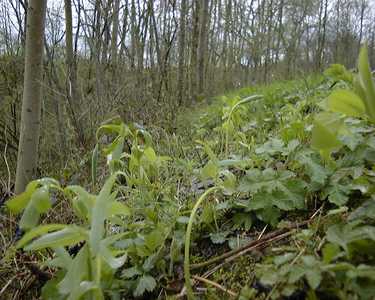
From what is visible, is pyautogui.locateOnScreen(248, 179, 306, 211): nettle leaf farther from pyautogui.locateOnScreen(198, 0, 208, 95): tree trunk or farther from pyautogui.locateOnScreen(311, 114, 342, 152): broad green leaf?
pyautogui.locateOnScreen(198, 0, 208, 95): tree trunk

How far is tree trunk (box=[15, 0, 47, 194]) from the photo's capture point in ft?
8.71

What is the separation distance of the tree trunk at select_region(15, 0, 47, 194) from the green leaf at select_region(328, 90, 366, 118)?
2448 millimetres

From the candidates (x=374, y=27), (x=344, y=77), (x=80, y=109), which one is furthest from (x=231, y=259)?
(x=374, y=27)

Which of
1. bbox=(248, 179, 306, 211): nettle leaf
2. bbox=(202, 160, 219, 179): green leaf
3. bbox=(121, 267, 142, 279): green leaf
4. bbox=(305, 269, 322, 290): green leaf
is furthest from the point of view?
bbox=(202, 160, 219, 179): green leaf

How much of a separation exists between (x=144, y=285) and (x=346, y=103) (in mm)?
722

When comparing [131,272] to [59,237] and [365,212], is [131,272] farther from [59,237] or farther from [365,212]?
[365,212]

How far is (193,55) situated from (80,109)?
6.27m

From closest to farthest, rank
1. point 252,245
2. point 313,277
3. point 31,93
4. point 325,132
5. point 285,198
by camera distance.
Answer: point 313,277
point 325,132
point 252,245
point 285,198
point 31,93

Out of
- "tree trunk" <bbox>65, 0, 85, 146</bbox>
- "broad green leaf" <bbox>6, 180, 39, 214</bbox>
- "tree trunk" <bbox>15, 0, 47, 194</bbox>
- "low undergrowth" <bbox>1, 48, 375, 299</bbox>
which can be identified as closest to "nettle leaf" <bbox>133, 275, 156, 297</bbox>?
"low undergrowth" <bbox>1, 48, 375, 299</bbox>

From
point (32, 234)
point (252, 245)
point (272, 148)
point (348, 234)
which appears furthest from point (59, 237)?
point (272, 148)

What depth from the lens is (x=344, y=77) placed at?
1537 millimetres

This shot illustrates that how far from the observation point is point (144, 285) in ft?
3.30

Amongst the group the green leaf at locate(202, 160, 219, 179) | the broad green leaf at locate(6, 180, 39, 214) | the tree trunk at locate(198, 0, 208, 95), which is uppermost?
the tree trunk at locate(198, 0, 208, 95)

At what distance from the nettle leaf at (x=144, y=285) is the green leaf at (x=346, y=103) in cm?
67
